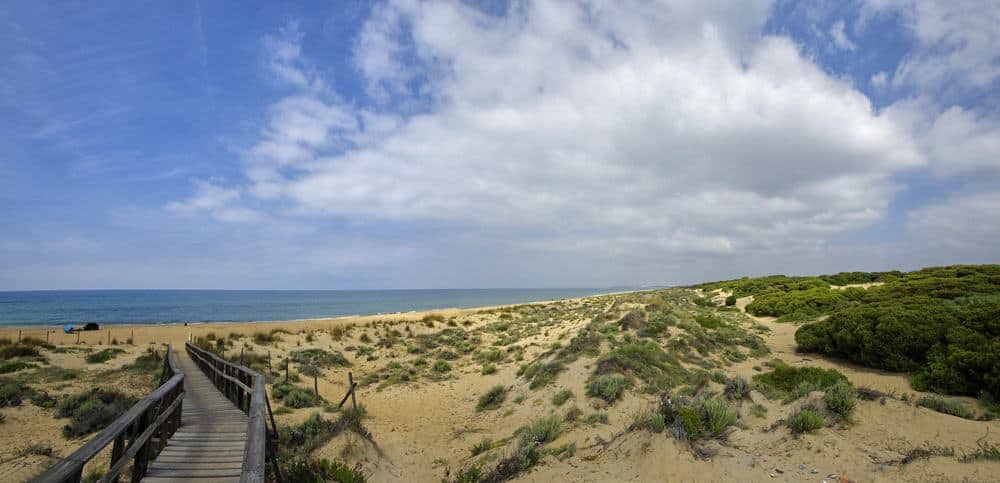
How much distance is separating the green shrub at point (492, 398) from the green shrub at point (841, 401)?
9.26 meters

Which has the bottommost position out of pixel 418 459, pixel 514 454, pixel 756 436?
pixel 418 459

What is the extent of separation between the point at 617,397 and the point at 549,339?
1258 cm

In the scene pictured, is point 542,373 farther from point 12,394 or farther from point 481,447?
point 12,394

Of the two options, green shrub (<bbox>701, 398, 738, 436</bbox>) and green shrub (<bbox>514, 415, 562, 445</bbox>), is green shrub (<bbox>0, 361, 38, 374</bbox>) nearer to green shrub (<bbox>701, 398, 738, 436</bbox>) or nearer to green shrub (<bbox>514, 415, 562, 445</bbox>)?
green shrub (<bbox>514, 415, 562, 445</bbox>)

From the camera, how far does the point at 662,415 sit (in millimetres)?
8492

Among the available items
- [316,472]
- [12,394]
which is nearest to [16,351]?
[12,394]

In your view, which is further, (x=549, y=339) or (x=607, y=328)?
(x=549, y=339)

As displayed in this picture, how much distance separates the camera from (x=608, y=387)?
12742mm

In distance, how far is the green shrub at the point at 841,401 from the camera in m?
8.26

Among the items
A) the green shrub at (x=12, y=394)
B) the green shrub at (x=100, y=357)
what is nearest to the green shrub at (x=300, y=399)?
the green shrub at (x=12, y=394)

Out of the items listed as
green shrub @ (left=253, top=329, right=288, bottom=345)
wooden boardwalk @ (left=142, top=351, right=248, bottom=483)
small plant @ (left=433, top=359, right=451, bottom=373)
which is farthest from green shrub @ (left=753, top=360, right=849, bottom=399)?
green shrub @ (left=253, top=329, right=288, bottom=345)

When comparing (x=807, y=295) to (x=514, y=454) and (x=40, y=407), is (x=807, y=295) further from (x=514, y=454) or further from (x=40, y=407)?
(x=40, y=407)

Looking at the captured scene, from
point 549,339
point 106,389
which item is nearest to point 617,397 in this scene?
point 549,339

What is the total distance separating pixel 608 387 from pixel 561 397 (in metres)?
1.46
